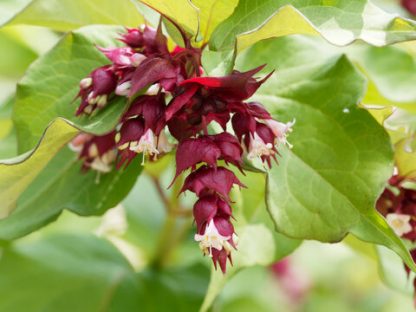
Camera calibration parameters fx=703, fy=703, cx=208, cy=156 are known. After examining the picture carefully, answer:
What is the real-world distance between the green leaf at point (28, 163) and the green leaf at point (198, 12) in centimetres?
21

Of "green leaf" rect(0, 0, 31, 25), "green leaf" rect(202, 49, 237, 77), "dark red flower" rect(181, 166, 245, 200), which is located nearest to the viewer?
"dark red flower" rect(181, 166, 245, 200)

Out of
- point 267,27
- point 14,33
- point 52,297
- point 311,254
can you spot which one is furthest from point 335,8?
point 311,254

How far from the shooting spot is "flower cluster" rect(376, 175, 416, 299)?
1098 mm

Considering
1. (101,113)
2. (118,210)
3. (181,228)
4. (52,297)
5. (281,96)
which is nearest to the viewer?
(101,113)

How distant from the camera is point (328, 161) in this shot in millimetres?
1073

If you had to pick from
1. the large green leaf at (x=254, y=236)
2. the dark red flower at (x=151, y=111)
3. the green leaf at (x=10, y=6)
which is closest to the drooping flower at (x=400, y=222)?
the large green leaf at (x=254, y=236)

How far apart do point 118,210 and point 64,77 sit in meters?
0.69

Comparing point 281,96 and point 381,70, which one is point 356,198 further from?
point 381,70

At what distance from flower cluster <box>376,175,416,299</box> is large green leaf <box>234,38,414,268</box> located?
102mm

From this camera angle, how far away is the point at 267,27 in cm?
90

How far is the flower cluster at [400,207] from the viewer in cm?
110

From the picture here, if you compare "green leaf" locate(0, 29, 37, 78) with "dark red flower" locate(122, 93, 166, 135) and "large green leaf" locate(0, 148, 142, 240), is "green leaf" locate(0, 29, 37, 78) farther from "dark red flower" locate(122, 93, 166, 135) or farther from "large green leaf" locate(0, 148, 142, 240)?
"dark red flower" locate(122, 93, 166, 135)

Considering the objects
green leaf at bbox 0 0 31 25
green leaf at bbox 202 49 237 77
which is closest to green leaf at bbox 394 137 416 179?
green leaf at bbox 202 49 237 77

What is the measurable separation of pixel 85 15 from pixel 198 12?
1.21 ft
